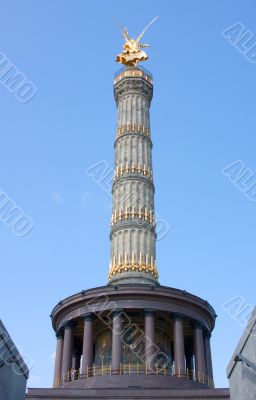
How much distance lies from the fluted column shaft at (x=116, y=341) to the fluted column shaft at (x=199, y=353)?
469 cm

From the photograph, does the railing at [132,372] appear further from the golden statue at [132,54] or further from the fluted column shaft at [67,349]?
the golden statue at [132,54]

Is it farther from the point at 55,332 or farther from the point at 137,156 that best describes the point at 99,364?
the point at 137,156

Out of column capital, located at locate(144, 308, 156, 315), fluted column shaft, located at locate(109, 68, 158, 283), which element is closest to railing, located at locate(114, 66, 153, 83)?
fluted column shaft, located at locate(109, 68, 158, 283)

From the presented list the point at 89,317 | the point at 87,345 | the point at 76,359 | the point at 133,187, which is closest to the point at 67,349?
the point at 87,345

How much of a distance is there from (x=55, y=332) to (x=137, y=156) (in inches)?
536

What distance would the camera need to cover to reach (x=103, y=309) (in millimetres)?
31562

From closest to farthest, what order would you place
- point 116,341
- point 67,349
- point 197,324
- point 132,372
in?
1. point 132,372
2. point 116,341
3. point 67,349
4. point 197,324

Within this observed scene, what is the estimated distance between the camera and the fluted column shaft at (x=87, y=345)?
30.0m

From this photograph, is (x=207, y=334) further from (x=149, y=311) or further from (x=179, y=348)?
(x=149, y=311)

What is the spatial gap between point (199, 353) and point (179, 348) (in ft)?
6.75

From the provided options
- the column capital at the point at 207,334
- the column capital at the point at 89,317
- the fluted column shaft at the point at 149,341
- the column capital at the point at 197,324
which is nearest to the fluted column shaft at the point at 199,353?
the column capital at the point at 197,324

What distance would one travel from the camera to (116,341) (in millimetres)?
30422

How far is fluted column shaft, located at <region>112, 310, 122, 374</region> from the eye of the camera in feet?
96.9

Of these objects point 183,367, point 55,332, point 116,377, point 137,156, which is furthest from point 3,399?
point 137,156
